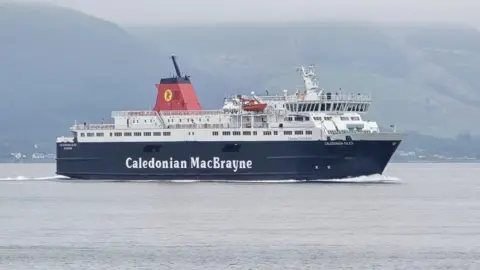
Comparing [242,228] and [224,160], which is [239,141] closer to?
[224,160]

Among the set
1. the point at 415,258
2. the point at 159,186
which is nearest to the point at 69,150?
the point at 159,186

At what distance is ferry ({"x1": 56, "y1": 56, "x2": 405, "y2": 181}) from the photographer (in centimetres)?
9612

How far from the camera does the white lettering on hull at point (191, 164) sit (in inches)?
3900

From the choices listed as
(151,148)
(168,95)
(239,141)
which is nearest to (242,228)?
(239,141)

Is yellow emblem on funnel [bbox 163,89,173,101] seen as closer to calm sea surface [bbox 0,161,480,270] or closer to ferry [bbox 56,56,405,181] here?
ferry [bbox 56,56,405,181]

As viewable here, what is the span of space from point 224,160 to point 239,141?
1872 mm

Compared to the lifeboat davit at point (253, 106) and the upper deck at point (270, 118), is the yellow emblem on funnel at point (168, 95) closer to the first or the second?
the upper deck at point (270, 118)

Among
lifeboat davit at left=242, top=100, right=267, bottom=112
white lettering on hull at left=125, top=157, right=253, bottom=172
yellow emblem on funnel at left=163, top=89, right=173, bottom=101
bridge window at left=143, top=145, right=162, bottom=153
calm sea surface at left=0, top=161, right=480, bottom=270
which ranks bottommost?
calm sea surface at left=0, top=161, right=480, bottom=270

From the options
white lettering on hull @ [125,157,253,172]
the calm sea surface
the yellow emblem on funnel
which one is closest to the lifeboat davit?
white lettering on hull @ [125,157,253,172]

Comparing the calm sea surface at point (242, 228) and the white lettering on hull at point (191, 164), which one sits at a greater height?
the white lettering on hull at point (191, 164)

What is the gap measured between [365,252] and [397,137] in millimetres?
41599

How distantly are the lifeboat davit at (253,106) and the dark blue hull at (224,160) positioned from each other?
251 cm

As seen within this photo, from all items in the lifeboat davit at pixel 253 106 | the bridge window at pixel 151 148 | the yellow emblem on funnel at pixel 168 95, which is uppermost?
the yellow emblem on funnel at pixel 168 95

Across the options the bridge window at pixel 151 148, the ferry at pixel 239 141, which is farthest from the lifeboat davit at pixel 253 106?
the bridge window at pixel 151 148
